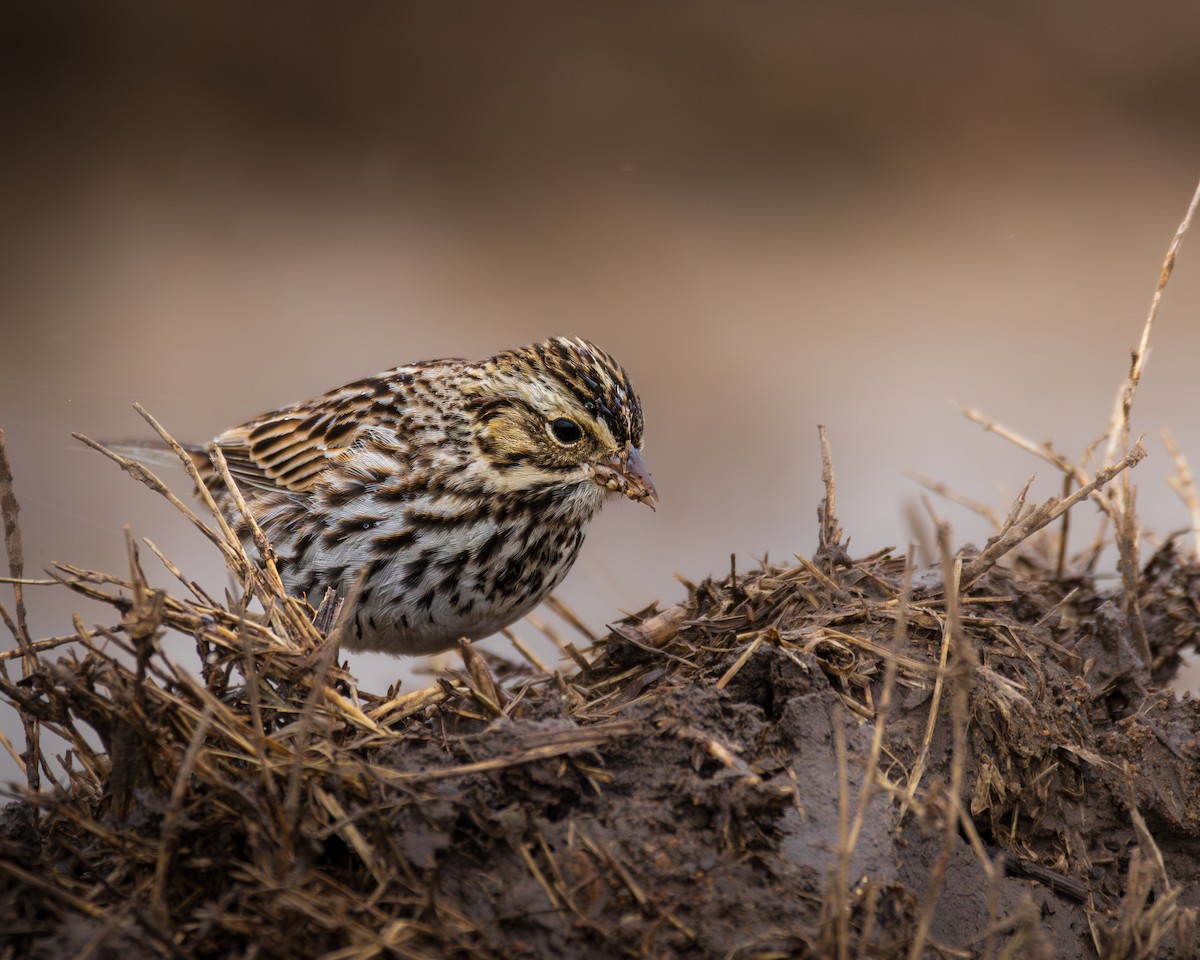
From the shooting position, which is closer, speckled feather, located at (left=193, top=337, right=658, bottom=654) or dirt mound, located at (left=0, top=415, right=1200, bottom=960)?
dirt mound, located at (left=0, top=415, right=1200, bottom=960)

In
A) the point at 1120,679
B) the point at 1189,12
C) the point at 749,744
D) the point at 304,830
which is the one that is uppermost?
the point at 1189,12

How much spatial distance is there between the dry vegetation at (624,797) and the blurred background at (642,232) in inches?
168

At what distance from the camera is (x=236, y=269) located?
30.7 ft

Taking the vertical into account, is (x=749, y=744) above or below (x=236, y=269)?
below

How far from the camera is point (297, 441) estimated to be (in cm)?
486

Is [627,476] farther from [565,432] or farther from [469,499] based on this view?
[469,499]

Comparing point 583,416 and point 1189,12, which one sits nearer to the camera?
point 583,416

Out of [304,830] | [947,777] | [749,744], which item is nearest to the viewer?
[304,830]

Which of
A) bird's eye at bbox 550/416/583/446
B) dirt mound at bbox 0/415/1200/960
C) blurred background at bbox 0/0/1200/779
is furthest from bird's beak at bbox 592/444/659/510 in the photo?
blurred background at bbox 0/0/1200/779

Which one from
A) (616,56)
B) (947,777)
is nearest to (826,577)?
(947,777)

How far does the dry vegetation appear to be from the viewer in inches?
94.2

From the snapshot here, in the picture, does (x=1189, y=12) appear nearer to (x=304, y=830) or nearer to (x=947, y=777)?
(x=947, y=777)

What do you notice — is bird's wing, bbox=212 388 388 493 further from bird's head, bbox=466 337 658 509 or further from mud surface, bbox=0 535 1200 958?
mud surface, bbox=0 535 1200 958

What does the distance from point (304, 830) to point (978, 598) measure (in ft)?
6.49
